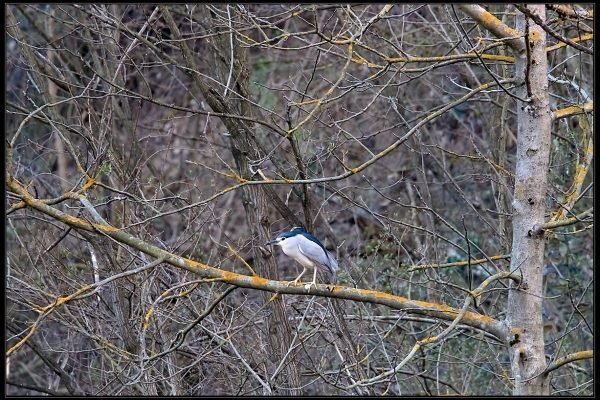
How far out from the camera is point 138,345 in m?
6.33

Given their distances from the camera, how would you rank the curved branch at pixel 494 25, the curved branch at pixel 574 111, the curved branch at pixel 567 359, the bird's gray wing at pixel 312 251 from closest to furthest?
the curved branch at pixel 567 359, the curved branch at pixel 494 25, the curved branch at pixel 574 111, the bird's gray wing at pixel 312 251

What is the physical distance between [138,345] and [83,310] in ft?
1.61

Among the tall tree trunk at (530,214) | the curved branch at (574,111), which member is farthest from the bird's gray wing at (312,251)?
the curved branch at (574,111)

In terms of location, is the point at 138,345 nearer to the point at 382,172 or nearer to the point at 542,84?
the point at 542,84

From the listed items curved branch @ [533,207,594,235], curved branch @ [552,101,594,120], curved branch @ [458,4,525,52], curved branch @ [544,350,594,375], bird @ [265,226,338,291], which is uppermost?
curved branch @ [458,4,525,52]

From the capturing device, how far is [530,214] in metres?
4.78

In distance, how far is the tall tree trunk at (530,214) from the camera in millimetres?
4691

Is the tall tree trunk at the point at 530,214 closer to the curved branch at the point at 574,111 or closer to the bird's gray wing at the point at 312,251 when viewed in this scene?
the curved branch at the point at 574,111

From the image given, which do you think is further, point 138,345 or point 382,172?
point 382,172

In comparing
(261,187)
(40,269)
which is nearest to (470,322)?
(261,187)

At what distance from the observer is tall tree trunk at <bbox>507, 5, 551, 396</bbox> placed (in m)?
4.69

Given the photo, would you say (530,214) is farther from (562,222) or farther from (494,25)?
(494,25)

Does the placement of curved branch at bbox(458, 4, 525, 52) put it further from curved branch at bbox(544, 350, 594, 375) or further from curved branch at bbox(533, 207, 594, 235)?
curved branch at bbox(544, 350, 594, 375)

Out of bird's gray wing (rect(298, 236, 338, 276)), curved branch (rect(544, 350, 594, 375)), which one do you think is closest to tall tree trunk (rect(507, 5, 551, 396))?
curved branch (rect(544, 350, 594, 375))
